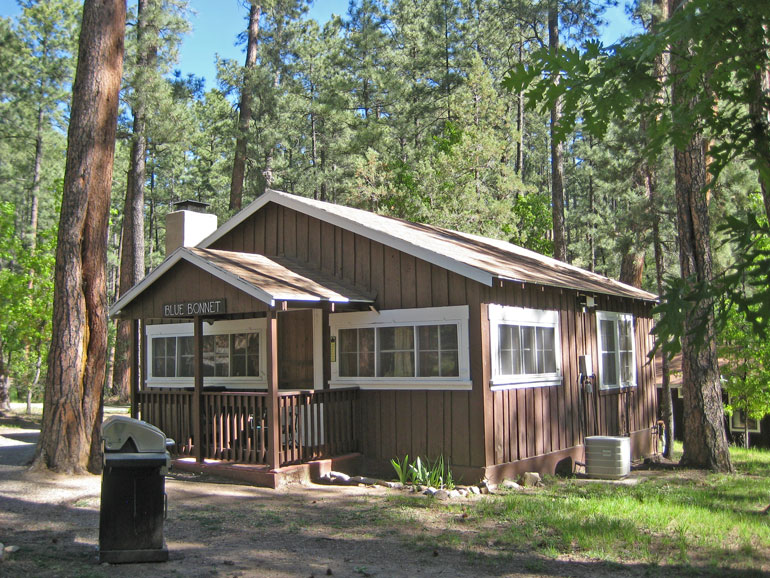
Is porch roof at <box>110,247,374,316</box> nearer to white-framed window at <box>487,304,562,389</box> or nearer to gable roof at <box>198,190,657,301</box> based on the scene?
gable roof at <box>198,190,657,301</box>

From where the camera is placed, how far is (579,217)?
36.8 metres

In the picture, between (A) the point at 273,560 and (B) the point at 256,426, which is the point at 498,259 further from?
(A) the point at 273,560

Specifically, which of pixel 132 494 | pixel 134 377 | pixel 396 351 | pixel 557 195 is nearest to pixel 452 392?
pixel 396 351

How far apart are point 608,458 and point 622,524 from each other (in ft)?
12.5

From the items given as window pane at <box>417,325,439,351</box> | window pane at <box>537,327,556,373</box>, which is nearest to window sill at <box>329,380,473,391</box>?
window pane at <box>417,325,439,351</box>

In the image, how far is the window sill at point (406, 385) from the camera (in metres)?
10.0

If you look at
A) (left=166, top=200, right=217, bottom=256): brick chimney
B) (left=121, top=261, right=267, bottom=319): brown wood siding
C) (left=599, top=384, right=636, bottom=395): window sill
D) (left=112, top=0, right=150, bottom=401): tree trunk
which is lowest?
(left=599, top=384, right=636, bottom=395): window sill

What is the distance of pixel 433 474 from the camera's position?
972 cm

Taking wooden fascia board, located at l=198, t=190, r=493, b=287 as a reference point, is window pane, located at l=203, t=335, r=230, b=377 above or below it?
below

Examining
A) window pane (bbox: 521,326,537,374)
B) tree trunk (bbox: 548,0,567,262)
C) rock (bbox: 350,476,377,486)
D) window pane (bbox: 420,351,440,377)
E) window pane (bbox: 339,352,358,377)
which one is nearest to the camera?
rock (bbox: 350,476,377,486)

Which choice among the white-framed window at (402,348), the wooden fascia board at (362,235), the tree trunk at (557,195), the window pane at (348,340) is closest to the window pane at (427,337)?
the white-framed window at (402,348)

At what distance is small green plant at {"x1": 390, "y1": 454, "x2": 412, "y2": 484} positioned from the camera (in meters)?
9.98

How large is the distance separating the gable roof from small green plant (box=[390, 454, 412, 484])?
2795mm

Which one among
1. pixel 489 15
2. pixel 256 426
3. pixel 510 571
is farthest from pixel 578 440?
pixel 489 15
